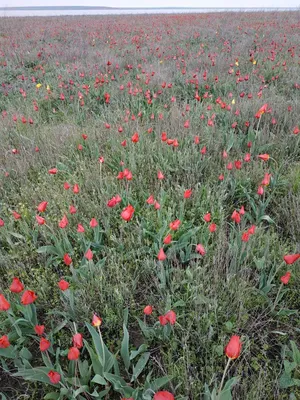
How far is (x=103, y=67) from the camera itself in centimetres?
698

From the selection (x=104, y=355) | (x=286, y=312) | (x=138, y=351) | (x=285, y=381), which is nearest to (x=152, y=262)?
(x=138, y=351)

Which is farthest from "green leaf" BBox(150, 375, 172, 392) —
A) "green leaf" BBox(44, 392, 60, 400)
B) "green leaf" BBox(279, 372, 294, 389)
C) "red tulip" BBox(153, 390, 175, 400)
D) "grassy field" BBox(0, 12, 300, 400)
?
"green leaf" BBox(279, 372, 294, 389)

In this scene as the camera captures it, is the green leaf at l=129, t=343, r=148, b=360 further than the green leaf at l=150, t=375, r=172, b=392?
Yes

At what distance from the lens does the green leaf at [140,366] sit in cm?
141

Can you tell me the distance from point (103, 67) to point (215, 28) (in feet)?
19.6

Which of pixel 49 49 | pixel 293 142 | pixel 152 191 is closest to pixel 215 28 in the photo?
pixel 49 49

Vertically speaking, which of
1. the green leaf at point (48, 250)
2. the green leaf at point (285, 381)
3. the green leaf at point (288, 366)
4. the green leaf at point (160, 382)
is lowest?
the green leaf at point (285, 381)

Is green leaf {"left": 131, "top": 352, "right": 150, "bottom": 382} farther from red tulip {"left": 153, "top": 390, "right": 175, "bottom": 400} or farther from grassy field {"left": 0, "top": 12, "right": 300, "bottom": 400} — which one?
red tulip {"left": 153, "top": 390, "right": 175, "bottom": 400}

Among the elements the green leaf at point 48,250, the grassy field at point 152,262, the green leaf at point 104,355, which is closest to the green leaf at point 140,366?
the grassy field at point 152,262

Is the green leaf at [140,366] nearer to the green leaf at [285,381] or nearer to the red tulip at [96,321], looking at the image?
the red tulip at [96,321]

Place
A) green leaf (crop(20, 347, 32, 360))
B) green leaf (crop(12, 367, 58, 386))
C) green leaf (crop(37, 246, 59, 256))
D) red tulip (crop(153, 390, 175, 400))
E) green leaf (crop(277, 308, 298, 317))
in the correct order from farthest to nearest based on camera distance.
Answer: green leaf (crop(37, 246, 59, 256)) < green leaf (crop(277, 308, 298, 317)) < green leaf (crop(20, 347, 32, 360)) < green leaf (crop(12, 367, 58, 386)) < red tulip (crop(153, 390, 175, 400))

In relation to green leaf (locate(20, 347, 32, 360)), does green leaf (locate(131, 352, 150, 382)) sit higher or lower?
lower

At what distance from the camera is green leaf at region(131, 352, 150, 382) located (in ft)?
4.62

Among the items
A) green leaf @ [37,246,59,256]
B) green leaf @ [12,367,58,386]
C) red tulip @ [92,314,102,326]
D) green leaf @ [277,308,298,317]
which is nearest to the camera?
red tulip @ [92,314,102,326]
